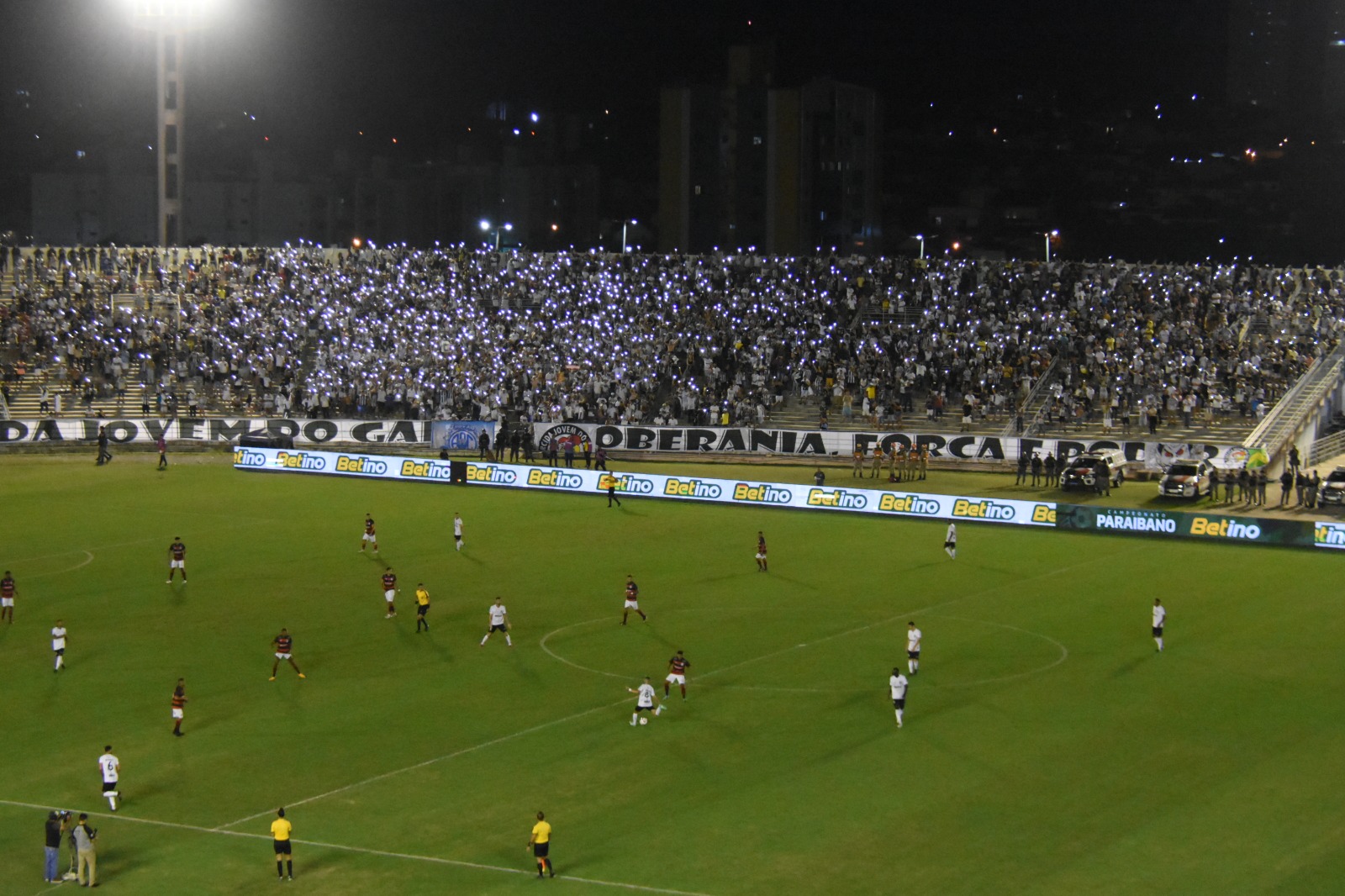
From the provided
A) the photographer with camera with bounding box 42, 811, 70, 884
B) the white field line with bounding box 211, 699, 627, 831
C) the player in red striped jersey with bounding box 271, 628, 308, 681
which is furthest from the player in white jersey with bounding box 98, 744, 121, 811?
the player in red striped jersey with bounding box 271, 628, 308, 681

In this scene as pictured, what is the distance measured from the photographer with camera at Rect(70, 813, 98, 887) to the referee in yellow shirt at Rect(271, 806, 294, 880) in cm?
268

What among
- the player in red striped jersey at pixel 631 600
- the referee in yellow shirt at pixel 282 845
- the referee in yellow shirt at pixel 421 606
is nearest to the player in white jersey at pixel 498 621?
the referee in yellow shirt at pixel 421 606

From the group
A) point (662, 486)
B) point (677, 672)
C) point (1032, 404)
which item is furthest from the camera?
point (1032, 404)

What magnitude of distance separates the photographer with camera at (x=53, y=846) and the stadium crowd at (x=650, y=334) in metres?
45.7

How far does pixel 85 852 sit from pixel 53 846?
2.12 feet

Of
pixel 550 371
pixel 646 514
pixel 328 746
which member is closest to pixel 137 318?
pixel 550 371

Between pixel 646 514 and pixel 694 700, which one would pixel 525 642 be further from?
pixel 646 514

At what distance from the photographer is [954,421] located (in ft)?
221

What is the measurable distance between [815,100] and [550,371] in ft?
210

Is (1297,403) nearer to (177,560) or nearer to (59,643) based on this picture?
(177,560)

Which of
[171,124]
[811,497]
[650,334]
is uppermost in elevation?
[171,124]

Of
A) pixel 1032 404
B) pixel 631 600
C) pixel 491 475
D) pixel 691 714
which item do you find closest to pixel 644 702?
pixel 691 714

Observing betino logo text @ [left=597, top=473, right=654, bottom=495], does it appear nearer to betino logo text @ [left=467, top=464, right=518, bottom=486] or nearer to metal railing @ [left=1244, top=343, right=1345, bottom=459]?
betino logo text @ [left=467, top=464, right=518, bottom=486]

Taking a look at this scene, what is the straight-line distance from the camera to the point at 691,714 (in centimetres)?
3047
